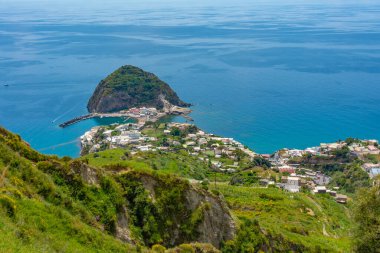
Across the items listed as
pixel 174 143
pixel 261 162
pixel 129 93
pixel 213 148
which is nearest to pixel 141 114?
pixel 129 93

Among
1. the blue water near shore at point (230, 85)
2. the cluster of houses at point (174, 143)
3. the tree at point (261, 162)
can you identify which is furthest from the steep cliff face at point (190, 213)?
the blue water near shore at point (230, 85)

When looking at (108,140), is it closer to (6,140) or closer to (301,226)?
(301,226)

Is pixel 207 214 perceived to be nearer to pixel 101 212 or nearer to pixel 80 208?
pixel 101 212

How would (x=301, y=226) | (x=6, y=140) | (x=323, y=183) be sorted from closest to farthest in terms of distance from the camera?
(x=6, y=140) < (x=301, y=226) < (x=323, y=183)

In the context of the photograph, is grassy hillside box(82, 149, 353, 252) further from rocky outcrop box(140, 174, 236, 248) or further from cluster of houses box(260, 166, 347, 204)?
cluster of houses box(260, 166, 347, 204)

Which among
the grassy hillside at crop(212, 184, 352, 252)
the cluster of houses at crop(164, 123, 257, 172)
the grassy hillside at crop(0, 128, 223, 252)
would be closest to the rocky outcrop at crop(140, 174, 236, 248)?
the grassy hillside at crop(0, 128, 223, 252)

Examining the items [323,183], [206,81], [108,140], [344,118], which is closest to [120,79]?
[206,81]
